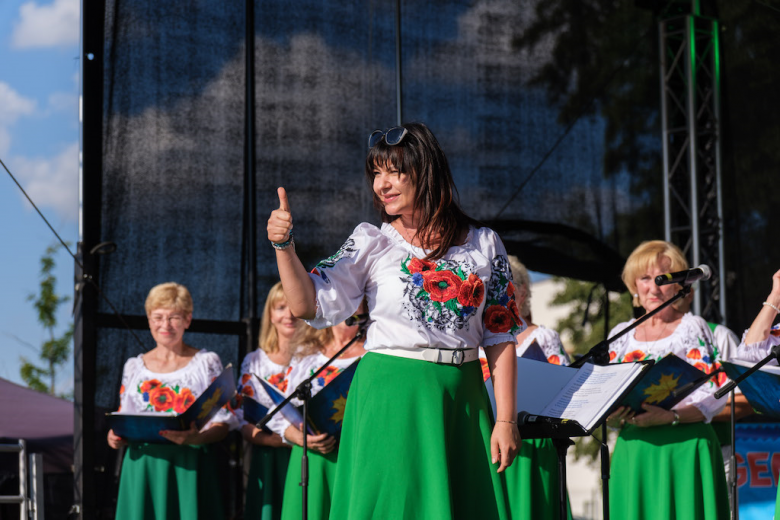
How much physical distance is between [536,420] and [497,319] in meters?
0.30

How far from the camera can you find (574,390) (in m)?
2.70

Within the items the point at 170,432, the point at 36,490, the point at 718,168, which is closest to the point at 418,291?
the point at 170,432

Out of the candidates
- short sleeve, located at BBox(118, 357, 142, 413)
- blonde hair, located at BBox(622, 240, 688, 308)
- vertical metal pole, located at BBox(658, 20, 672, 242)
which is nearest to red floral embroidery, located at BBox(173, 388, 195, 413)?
short sleeve, located at BBox(118, 357, 142, 413)

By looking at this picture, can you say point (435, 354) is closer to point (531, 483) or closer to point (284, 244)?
point (284, 244)

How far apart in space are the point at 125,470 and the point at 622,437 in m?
2.42

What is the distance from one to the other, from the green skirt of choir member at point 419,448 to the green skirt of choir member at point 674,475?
1937 millimetres

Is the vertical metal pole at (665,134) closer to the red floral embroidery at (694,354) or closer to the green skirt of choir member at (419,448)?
the red floral embroidery at (694,354)

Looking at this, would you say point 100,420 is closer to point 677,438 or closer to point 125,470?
point 125,470

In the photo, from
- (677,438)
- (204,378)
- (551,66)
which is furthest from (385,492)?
(551,66)

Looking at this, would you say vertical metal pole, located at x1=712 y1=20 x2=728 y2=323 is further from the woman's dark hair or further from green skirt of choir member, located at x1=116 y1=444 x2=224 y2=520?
the woman's dark hair

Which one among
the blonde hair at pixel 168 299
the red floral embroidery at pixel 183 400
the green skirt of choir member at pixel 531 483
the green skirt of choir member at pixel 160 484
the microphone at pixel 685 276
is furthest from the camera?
the blonde hair at pixel 168 299

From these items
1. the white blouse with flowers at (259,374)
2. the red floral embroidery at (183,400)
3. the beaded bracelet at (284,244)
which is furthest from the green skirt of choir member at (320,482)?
the beaded bracelet at (284,244)

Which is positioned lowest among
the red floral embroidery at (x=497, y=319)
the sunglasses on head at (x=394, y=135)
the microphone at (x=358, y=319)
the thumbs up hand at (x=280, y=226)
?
the red floral embroidery at (x=497, y=319)

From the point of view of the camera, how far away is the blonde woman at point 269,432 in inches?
191
